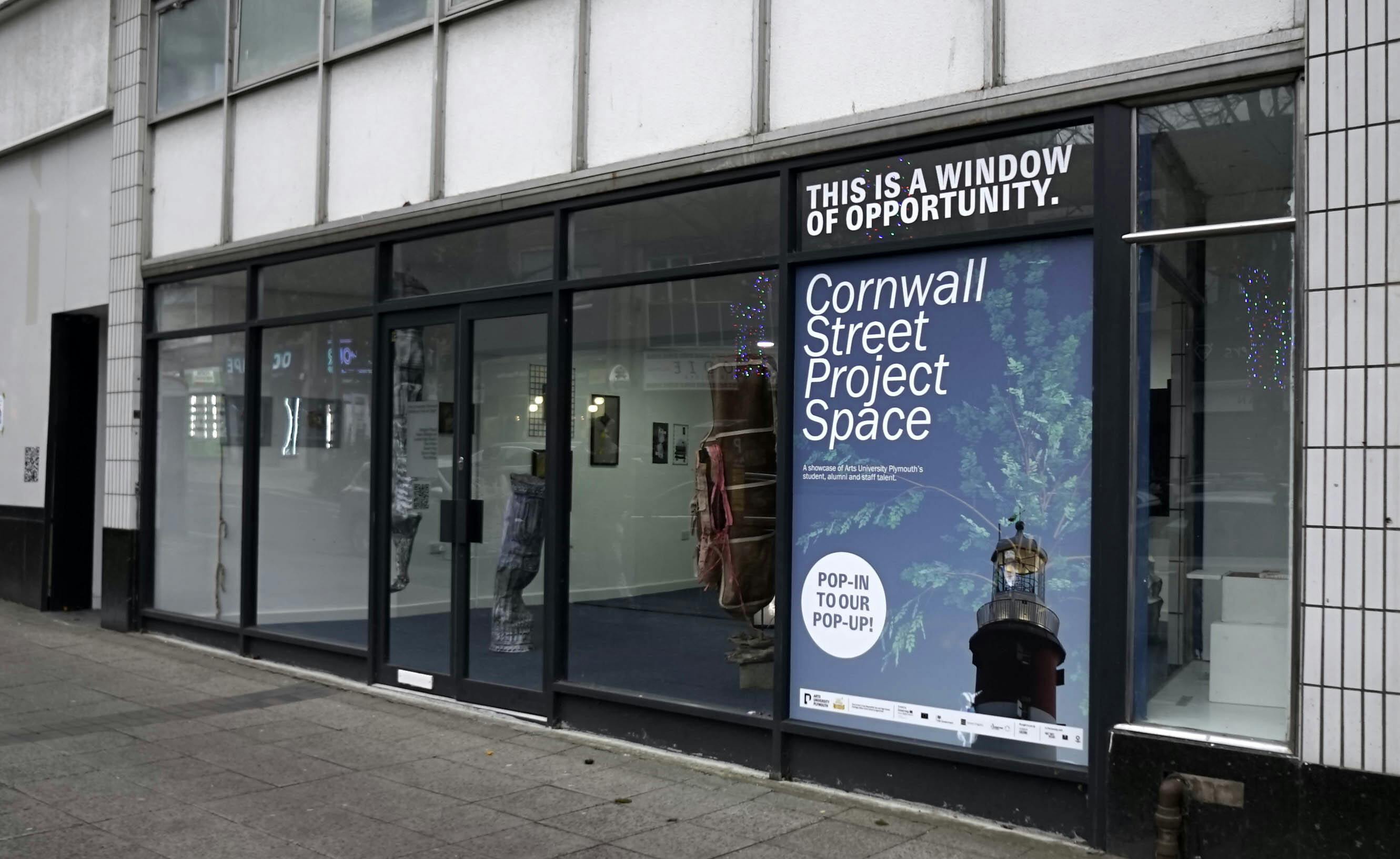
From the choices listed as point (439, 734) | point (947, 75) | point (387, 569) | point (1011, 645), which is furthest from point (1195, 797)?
point (387, 569)

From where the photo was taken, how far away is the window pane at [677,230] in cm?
723

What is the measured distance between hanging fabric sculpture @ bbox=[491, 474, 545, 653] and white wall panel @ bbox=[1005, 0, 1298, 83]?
4297 mm

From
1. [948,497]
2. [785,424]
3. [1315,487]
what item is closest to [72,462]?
[785,424]

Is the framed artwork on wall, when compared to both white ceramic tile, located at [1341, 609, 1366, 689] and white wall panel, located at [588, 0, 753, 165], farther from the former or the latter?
white ceramic tile, located at [1341, 609, 1366, 689]

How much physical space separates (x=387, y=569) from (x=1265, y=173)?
6.81 meters

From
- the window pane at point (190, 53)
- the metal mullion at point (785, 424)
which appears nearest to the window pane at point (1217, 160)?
the metal mullion at point (785, 424)

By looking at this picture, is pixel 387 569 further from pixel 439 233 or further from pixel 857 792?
pixel 857 792

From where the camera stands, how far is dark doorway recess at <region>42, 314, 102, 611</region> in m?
13.3

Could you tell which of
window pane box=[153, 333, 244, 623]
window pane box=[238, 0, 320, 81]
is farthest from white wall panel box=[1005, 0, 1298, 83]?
window pane box=[153, 333, 244, 623]

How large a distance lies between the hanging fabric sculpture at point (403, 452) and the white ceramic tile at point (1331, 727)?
21.0 feet

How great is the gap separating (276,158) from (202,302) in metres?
1.82

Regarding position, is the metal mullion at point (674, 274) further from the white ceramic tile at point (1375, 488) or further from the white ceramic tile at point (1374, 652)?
the white ceramic tile at point (1374, 652)

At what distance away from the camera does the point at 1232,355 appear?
18.6 ft

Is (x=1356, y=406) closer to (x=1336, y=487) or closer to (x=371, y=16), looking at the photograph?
(x=1336, y=487)
